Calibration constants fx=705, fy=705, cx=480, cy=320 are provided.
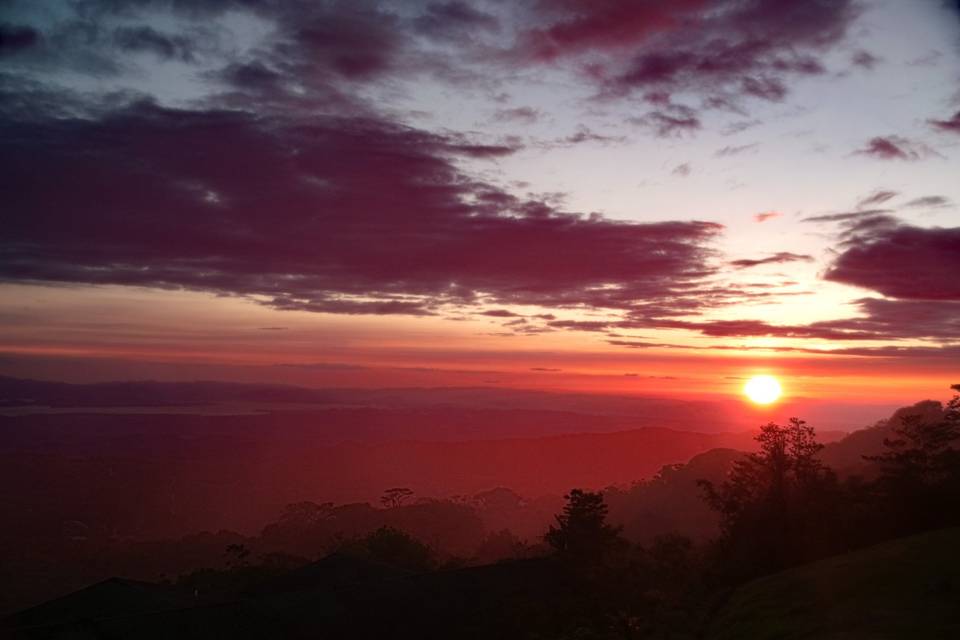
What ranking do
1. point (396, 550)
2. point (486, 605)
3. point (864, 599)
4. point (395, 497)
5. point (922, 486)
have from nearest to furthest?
point (864, 599) < point (486, 605) < point (922, 486) < point (396, 550) < point (395, 497)

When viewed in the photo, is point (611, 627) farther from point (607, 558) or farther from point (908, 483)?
point (908, 483)

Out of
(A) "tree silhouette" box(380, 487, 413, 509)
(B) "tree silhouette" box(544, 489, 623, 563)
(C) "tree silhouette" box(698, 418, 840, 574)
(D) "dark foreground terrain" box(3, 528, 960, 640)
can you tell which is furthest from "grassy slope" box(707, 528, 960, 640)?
(A) "tree silhouette" box(380, 487, 413, 509)

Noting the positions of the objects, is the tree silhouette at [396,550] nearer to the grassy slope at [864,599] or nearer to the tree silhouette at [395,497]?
the grassy slope at [864,599]

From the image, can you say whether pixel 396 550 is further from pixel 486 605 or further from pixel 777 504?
pixel 777 504

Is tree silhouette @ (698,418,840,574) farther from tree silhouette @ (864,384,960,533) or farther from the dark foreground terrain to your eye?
the dark foreground terrain

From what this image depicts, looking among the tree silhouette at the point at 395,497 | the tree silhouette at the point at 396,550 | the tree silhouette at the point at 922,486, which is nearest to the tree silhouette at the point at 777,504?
the tree silhouette at the point at 922,486

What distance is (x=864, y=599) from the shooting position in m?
25.1

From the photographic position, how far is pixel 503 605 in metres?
38.3

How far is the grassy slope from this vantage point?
69.1ft

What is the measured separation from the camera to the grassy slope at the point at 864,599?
21062 mm

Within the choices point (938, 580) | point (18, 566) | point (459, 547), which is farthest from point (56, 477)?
point (938, 580)

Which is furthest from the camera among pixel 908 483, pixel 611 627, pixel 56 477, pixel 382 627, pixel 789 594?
pixel 56 477

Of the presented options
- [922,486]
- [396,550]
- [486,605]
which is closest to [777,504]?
[922,486]

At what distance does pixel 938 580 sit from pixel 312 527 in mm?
127083
